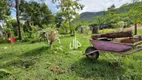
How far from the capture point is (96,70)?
167 inches

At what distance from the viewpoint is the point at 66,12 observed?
52.8 feet

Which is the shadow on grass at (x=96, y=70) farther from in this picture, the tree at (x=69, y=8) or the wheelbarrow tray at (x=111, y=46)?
the tree at (x=69, y=8)

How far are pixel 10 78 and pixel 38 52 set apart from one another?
231cm

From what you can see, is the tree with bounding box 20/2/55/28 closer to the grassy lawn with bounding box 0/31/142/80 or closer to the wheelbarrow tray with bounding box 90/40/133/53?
the grassy lawn with bounding box 0/31/142/80

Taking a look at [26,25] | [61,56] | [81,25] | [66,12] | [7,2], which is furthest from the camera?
[26,25]

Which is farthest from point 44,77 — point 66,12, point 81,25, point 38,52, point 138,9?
point 81,25

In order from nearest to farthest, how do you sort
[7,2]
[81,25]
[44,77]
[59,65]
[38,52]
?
[44,77], [59,65], [38,52], [7,2], [81,25]

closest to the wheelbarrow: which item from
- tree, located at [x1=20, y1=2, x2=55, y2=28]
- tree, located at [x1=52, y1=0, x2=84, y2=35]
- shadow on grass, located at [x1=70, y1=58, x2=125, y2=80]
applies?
shadow on grass, located at [x1=70, y1=58, x2=125, y2=80]

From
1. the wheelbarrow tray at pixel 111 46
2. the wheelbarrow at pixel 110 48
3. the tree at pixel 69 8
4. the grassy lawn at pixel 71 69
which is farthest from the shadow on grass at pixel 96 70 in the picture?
the tree at pixel 69 8

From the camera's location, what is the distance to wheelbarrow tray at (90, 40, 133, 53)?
13.0 feet

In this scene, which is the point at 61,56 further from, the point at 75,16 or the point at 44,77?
the point at 75,16

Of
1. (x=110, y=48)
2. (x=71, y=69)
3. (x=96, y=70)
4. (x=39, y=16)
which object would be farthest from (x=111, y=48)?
(x=39, y=16)

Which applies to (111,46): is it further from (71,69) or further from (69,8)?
(69,8)

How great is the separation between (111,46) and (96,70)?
2.53ft
